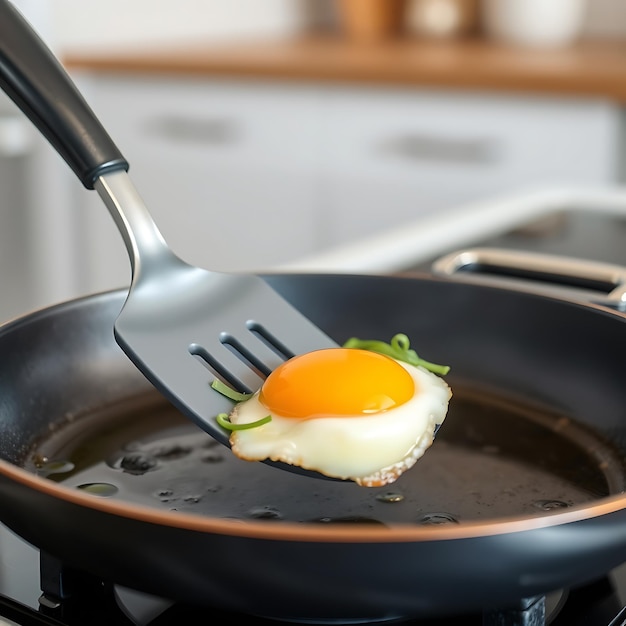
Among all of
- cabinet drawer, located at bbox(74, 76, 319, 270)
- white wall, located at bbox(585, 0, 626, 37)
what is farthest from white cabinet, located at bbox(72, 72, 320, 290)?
white wall, located at bbox(585, 0, 626, 37)

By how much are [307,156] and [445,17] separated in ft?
2.64

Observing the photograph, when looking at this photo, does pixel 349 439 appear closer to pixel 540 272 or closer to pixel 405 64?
pixel 540 272

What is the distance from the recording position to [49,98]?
0.60m

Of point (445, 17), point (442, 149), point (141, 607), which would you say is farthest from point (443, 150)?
point (141, 607)

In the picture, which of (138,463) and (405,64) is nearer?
(138,463)

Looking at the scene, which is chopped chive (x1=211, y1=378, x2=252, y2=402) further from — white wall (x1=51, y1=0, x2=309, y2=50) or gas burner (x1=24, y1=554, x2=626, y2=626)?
white wall (x1=51, y1=0, x2=309, y2=50)

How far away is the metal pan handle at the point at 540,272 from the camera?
79 cm

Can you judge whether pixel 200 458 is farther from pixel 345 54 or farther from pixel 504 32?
pixel 504 32

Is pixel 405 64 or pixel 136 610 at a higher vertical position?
pixel 405 64

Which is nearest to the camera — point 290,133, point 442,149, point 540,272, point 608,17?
point 540,272

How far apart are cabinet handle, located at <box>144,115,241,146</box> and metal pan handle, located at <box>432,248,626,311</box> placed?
4.57 ft

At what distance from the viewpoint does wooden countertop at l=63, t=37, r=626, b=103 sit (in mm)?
1862

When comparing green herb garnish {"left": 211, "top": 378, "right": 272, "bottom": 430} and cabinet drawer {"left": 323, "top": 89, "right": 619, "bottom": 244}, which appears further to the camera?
cabinet drawer {"left": 323, "top": 89, "right": 619, "bottom": 244}

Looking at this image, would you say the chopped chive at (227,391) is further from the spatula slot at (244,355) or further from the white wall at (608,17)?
the white wall at (608,17)
